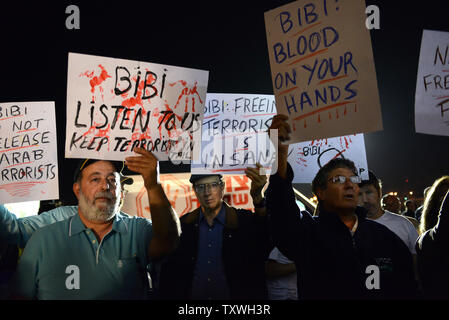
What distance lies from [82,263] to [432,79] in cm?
233

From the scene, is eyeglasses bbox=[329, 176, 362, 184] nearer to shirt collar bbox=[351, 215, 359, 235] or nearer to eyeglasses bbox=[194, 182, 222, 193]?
shirt collar bbox=[351, 215, 359, 235]

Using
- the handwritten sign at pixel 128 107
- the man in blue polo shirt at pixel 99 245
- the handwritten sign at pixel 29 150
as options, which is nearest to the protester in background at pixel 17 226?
the handwritten sign at pixel 29 150

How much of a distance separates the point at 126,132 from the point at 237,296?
4.63 ft

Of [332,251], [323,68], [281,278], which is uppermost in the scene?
[323,68]

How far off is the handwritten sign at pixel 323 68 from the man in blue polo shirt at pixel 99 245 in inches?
37.1

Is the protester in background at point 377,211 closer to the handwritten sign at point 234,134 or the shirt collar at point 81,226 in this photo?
the handwritten sign at point 234,134

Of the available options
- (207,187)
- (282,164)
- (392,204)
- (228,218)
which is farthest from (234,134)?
(392,204)

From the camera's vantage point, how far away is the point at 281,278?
354 centimetres

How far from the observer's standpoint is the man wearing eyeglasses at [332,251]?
7.97ft

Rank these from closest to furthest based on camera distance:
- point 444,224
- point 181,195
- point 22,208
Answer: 1. point 444,224
2. point 22,208
3. point 181,195

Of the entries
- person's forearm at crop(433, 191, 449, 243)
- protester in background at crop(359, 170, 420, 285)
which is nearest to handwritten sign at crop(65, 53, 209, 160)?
person's forearm at crop(433, 191, 449, 243)

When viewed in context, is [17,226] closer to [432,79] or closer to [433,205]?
[432,79]

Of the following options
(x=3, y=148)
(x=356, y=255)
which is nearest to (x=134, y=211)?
(x=3, y=148)
